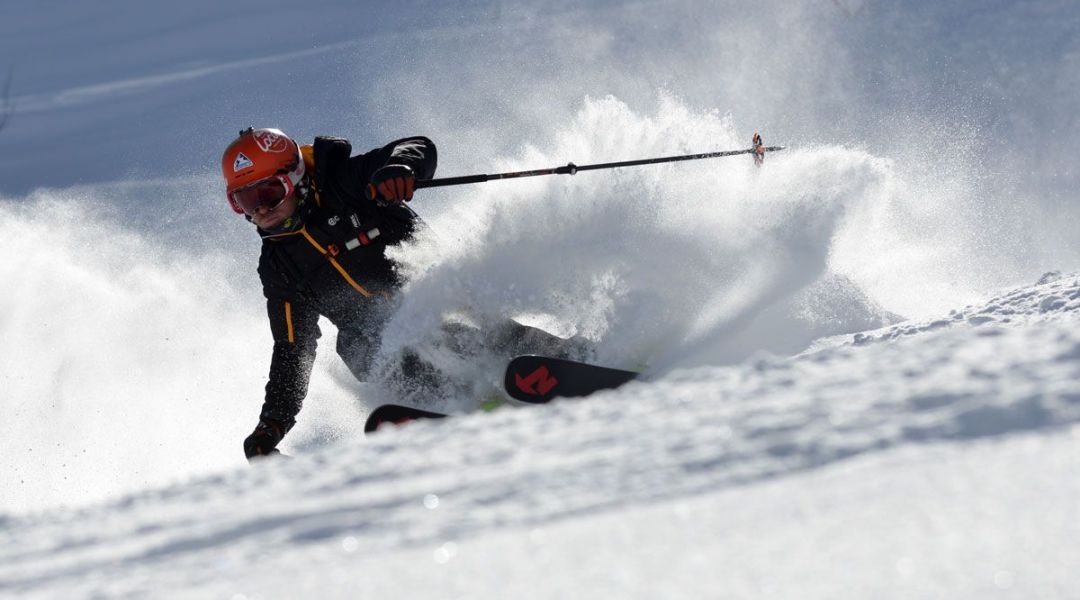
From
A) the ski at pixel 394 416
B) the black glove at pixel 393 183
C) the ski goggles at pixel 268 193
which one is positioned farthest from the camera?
the ski goggles at pixel 268 193

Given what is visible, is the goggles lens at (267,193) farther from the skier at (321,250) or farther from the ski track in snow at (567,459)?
the ski track in snow at (567,459)

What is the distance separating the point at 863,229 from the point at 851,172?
285mm

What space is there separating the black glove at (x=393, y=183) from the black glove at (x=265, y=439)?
1.12 meters

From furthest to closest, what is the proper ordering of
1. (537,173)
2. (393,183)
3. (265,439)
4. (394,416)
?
1. (537,173)
2. (265,439)
3. (394,416)
4. (393,183)

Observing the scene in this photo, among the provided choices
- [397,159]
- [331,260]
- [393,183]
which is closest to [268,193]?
[331,260]

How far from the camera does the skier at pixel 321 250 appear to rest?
4.60 meters

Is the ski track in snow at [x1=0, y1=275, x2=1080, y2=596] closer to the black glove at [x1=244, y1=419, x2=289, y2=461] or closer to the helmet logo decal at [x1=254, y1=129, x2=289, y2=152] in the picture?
the black glove at [x1=244, y1=419, x2=289, y2=461]

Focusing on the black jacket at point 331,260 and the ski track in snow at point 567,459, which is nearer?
the ski track in snow at point 567,459

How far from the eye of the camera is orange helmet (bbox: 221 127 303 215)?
4.59 metres

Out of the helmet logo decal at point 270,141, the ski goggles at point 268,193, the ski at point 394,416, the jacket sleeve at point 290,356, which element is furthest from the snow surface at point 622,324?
the helmet logo decal at point 270,141

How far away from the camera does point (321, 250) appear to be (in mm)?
4727

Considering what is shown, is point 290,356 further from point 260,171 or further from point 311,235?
point 260,171

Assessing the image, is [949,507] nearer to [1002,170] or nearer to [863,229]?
[863,229]

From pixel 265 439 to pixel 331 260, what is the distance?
82cm
